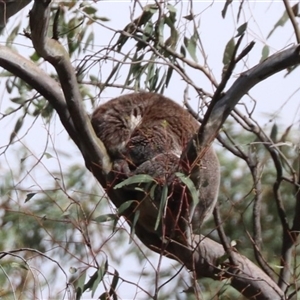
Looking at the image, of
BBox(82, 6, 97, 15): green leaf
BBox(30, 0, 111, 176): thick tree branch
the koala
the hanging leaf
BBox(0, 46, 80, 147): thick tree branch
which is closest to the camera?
BBox(30, 0, 111, 176): thick tree branch

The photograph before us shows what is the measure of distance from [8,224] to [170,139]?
2.36 meters

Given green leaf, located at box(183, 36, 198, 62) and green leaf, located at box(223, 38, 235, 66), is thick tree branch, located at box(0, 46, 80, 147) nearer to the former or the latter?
green leaf, located at box(223, 38, 235, 66)

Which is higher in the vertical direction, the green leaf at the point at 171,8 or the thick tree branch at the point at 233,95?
the green leaf at the point at 171,8

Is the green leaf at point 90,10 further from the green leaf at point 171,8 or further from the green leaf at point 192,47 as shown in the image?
the green leaf at point 192,47

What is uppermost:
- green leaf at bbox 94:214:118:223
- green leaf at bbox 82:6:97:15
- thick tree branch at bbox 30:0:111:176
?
green leaf at bbox 82:6:97:15

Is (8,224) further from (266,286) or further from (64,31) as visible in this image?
(266,286)

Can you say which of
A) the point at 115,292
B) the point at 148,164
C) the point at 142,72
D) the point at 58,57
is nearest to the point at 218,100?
the point at 58,57

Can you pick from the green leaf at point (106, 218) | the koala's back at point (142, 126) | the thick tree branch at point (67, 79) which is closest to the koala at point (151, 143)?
the koala's back at point (142, 126)

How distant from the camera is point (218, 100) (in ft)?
7.27

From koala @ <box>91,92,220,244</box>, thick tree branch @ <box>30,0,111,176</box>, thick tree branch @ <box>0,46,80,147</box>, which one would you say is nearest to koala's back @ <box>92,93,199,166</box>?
koala @ <box>91,92,220,244</box>

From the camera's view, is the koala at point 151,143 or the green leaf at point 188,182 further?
the koala at point 151,143

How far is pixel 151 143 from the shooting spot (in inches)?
121

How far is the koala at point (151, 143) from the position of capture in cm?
280

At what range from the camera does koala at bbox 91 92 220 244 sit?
280cm
